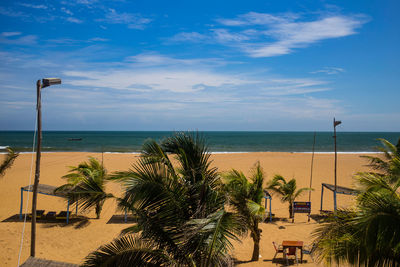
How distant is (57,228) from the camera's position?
1114 centimetres

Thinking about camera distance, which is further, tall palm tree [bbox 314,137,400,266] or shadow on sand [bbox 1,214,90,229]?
shadow on sand [bbox 1,214,90,229]

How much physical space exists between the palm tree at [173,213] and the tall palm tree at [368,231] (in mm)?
1252

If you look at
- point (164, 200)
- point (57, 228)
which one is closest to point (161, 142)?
point (164, 200)

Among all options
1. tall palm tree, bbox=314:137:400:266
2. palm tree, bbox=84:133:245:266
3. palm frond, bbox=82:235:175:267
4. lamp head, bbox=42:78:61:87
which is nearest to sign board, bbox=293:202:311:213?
tall palm tree, bbox=314:137:400:266

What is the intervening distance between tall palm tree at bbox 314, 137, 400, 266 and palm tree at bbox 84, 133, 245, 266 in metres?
1.25

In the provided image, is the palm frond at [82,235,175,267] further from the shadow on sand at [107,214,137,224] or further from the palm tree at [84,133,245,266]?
the shadow on sand at [107,214,137,224]

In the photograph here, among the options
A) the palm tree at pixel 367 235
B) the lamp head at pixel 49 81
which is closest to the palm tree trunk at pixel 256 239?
the palm tree at pixel 367 235

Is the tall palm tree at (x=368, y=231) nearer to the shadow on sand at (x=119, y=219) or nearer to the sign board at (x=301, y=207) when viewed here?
the sign board at (x=301, y=207)

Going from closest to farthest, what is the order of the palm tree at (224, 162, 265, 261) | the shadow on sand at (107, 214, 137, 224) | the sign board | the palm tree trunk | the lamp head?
the lamp head, the palm tree at (224, 162, 265, 261), the palm tree trunk, the shadow on sand at (107, 214, 137, 224), the sign board

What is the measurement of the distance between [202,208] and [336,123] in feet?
32.6

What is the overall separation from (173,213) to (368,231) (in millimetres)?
2491

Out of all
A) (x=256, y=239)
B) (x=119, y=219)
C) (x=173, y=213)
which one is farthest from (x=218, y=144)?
(x=173, y=213)

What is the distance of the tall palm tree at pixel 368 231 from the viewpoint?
3164mm

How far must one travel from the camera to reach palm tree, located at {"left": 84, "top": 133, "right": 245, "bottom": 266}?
12.0ft
